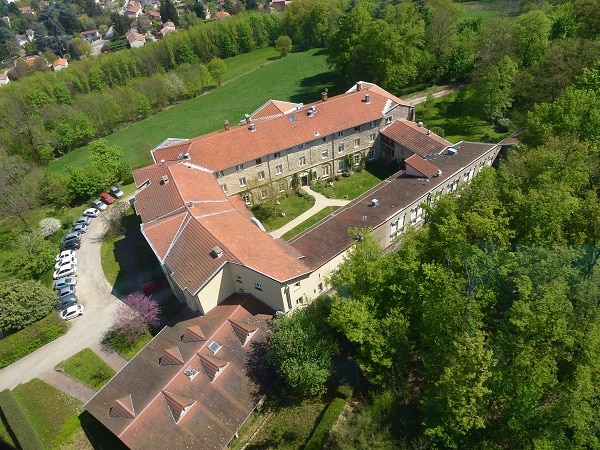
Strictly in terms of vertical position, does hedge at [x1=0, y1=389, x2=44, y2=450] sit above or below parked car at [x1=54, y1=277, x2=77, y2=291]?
above

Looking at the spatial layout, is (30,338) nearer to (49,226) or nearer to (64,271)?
(64,271)

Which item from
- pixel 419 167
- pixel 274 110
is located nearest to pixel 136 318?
pixel 274 110

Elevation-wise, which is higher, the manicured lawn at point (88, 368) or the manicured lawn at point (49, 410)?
the manicured lawn at point (49, 410)

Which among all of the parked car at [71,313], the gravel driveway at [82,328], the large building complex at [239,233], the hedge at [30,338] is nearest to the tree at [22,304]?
the hedge at [30,338]

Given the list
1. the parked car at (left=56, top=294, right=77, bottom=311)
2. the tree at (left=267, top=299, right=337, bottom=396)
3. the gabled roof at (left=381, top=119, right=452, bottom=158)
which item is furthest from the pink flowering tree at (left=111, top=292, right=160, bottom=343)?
the gabled roof at (left=381, top=119, right=452, bottom=158)

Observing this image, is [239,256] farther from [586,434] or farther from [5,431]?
[586,434]

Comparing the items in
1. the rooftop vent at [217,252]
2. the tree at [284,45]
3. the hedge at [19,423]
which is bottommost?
the tree at [284,45]

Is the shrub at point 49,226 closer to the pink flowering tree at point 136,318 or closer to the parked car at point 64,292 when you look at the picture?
the parked car at point 64,292

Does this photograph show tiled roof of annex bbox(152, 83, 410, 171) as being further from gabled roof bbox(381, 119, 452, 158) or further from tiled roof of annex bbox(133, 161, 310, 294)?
tiled roof of annex bbox(133, 161, 310, 294)
